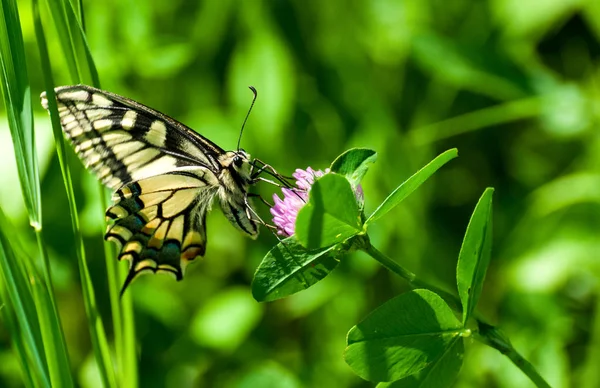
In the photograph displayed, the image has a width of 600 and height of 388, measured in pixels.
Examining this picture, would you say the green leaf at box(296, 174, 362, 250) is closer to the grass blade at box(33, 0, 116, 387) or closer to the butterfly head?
the grass blade at box(33, 0, 116, 387)

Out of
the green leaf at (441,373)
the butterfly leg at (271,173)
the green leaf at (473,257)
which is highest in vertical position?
the butterfly leg at (271,173)

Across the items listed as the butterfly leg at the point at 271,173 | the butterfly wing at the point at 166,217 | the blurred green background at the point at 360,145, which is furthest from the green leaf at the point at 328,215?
the blurred green background at the point at 360,145

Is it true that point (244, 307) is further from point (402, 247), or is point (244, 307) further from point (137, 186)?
point (137, 186)

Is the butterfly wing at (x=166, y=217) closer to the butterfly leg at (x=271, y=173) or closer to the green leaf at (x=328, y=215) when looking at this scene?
the butterfly leg at (x=271, y=173)

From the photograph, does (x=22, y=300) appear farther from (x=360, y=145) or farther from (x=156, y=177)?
(x=360, y=145)

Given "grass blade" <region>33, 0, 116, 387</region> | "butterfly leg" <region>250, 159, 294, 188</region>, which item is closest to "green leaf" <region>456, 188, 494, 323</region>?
"butterfly leg" <region>250, 159, 294, 188</region>

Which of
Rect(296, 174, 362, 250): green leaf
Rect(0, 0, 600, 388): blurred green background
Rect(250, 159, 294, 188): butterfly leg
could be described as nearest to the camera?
Rect(296, 174, 362, 250): green leaf

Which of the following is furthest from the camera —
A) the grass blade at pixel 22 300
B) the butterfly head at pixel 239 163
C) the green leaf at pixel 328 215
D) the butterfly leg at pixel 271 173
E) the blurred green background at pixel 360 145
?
the blurred green background at pixel 360 145
